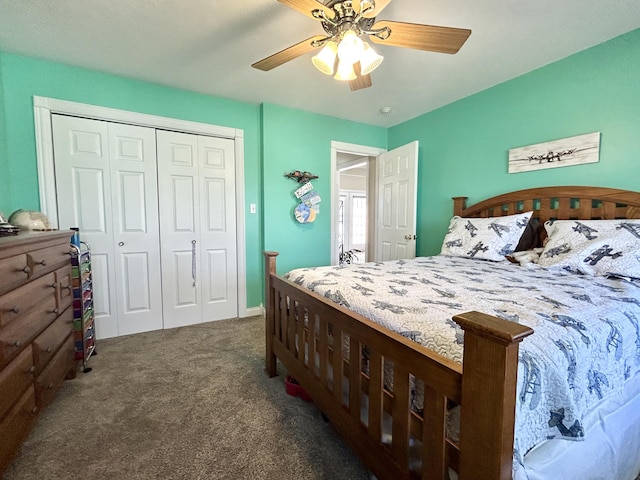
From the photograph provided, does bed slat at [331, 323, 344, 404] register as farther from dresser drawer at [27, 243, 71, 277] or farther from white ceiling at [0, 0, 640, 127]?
white ceiling at [0, 0, 640, 127]

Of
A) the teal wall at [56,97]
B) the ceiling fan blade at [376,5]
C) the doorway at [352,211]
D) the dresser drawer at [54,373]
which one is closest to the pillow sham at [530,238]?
the ceiling fan blade at [376,5]

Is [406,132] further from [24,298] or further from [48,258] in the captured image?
[24,298]

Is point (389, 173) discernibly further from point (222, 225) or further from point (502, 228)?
point (222, 225)

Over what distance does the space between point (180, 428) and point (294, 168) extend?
258 cm

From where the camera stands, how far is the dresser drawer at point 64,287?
66.2 inches

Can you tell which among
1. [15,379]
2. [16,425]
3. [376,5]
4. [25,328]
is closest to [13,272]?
[25,328]

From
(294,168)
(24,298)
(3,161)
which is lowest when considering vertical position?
(24,298)

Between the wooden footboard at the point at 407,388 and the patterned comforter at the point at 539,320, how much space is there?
96 mm

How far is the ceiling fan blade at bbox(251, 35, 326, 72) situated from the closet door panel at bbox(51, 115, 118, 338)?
1.74 metres

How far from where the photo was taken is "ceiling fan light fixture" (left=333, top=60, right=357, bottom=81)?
1.58 meters

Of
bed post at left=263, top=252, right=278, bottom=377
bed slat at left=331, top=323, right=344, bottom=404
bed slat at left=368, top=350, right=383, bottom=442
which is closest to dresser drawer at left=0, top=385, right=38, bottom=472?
bed post at left=263, top=252, right=278, bottom=377

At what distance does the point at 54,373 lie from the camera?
1.56 metres

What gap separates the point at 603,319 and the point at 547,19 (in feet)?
6.21

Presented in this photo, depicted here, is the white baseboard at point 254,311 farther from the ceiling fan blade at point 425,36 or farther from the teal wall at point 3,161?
the ceiling fan blade at point 425,36
